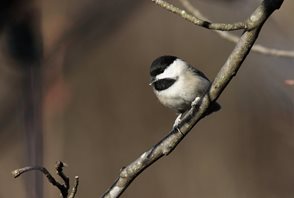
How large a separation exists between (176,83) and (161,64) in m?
0.06

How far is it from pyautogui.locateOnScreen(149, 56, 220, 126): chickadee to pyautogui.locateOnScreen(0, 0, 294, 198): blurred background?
1.05 meters

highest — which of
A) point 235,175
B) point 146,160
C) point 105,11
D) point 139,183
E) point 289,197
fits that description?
point 105,11

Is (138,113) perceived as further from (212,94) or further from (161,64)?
(212,94)

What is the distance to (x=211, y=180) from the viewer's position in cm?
275

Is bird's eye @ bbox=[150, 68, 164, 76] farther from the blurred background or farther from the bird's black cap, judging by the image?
the blurred background

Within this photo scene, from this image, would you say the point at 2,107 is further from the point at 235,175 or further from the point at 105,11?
the point at 235,175

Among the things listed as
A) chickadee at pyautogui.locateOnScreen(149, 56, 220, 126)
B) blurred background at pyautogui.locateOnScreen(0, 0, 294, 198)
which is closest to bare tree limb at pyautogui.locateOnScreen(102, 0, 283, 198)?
chickadee at pyautogui.locateOnScreen(149, 56, 220, 126)

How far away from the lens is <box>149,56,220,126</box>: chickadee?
135 centimetres

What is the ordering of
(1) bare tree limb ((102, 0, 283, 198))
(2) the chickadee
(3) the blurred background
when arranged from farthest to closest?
(3) the blurred background
(2) the chickadee
(1) bare tree limb ((102, 0, 283, 198))

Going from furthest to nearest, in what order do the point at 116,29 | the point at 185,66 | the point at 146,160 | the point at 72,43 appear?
the point at 116,29
the point at 72,43
the point at 185,66
the point at 146,160

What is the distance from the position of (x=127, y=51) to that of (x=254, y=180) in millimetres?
775

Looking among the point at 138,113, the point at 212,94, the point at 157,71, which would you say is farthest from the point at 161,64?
the point at 138,113

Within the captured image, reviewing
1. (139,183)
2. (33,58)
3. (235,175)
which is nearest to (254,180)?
(235,175)

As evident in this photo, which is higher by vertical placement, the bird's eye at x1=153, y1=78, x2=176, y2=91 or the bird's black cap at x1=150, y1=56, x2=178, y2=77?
the bird's black cap at x1=150, y1=56, x2=178, y2=77
